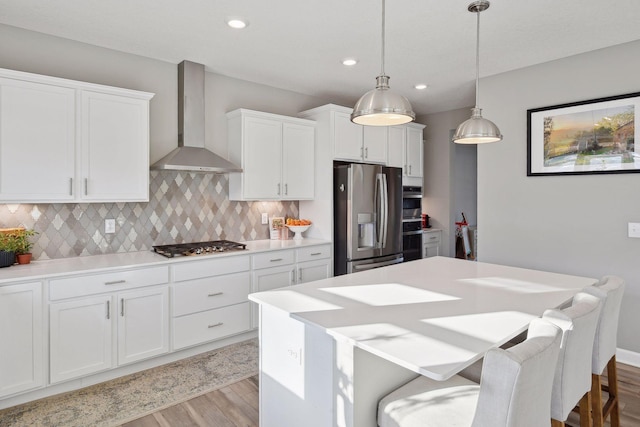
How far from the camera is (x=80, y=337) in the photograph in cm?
267

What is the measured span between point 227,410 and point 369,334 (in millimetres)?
1531

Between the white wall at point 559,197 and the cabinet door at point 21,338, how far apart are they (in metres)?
3.90

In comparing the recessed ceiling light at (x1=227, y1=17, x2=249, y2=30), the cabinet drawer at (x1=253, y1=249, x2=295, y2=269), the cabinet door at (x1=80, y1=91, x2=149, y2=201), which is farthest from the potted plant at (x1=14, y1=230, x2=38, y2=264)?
the recessed ceiling light at (x1=227, y1=17, x2=249, y2=30)

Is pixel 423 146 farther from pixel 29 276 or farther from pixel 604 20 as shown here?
pixel 29 276

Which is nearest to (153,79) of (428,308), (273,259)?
(273,259)

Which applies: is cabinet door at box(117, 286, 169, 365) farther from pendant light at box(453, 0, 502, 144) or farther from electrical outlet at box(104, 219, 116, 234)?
pendant light at box(453, 0, 502, 144)

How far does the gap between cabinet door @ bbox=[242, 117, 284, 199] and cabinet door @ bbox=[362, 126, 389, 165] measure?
43.0 inches

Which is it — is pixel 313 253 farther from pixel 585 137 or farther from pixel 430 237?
pixel 585 137

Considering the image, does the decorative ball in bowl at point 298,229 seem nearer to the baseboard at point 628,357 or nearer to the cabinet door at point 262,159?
the cabinet door at point 262,159

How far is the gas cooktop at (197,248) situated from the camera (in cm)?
327

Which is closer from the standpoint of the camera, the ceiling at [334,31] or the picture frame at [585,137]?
the ceiling at [334,31]

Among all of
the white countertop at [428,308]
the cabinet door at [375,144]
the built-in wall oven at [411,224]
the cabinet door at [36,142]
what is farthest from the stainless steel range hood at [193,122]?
the built-in wall oven at [411,224]

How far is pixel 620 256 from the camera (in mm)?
3201

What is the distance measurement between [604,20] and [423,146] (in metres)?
3.01
